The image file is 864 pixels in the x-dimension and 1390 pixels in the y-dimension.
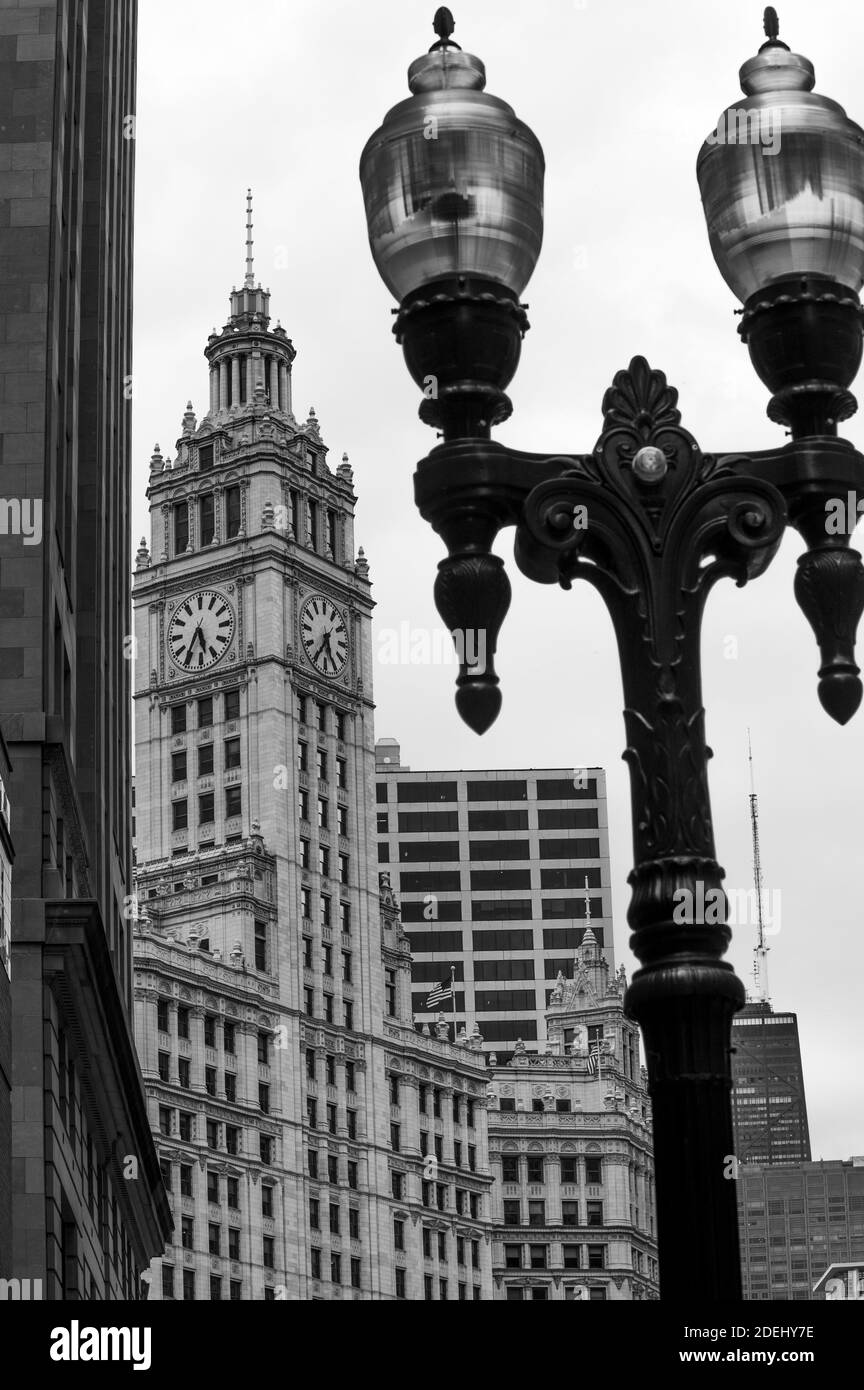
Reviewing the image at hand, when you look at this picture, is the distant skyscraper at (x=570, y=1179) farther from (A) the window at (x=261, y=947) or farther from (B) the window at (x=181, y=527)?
(B) the window at (x=181, y=527)

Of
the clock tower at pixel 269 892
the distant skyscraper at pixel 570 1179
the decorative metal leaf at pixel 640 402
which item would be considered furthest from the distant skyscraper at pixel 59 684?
the distant skyscraper at pixel 570 1179

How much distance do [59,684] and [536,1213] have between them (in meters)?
Result: 117

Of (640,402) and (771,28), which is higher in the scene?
(771,28)

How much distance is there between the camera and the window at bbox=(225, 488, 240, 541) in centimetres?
14575

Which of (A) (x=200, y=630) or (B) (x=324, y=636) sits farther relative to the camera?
(B) (x=324, y=636)

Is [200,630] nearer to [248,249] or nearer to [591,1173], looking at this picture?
[248,249]

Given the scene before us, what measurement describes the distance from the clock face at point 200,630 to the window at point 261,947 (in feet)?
54.4

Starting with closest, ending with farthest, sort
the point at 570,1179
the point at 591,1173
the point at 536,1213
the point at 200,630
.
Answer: the point at 200,630, the point at 536,1213, the point at 570,1179, the point at 591,1173

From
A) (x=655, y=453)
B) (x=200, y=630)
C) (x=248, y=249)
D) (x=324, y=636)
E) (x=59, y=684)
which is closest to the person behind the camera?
(x=655, y=453)

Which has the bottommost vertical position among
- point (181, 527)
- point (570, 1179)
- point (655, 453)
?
point (655, 453)

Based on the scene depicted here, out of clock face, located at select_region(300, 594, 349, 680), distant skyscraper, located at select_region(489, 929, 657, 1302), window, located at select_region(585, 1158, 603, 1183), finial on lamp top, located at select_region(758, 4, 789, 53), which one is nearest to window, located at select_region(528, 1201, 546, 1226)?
distant skyscraper, located at select_region(489, 929, 657, 1302)

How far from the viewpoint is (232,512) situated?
146375 millimetres

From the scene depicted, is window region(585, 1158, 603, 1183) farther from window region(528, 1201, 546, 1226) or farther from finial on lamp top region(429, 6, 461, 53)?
finial on lamp top region(429, 6, 461, 53)

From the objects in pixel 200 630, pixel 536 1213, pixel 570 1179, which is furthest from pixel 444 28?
pixel 570 1179
